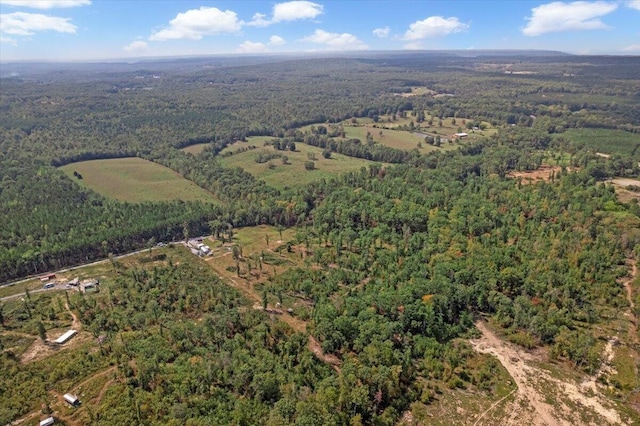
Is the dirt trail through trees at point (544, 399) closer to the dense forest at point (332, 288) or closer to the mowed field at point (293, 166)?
the dense forest at point (332, 288)

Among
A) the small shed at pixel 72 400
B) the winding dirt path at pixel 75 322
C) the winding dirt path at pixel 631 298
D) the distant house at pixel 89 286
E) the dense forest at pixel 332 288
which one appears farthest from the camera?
the distant house at pixel 89 286

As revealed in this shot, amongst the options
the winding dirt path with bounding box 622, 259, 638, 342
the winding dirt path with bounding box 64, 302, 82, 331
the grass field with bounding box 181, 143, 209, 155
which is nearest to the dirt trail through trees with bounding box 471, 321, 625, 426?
the winding dirt path with bounding box 622, 259, 638, 342

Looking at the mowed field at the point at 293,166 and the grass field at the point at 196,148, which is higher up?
the grass field at the point at 196,148

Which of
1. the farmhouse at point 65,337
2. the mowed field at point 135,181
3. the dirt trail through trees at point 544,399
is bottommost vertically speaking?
the dirt trail through trees at point 544,399

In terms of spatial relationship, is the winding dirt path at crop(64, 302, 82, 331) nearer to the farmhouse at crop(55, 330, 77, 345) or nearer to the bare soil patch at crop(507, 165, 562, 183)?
the farmhouse at crop(55, 330, 77, 345)

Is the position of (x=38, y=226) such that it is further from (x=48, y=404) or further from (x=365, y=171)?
(x=365, y=171)

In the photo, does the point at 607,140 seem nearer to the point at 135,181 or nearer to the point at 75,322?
the point at 135,181

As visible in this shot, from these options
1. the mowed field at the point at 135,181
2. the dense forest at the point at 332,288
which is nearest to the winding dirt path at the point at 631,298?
the dense forest at the point at 332,288
